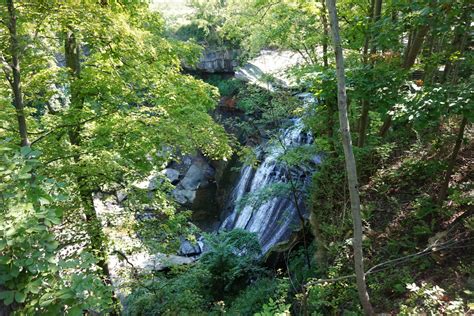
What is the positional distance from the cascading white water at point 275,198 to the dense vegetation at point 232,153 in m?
0.52

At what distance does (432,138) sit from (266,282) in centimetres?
447

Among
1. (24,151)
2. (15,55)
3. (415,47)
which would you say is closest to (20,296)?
(24,151)

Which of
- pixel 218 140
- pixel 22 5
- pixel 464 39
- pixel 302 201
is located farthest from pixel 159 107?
pixel 302 201

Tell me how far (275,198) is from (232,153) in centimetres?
512

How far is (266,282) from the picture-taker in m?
7.51

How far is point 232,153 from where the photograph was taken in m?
Result: 5.83

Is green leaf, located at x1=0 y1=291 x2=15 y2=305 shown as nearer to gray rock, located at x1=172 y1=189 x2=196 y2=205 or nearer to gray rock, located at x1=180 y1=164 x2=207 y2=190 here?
gray rock, located at x1=172 y1=189 x2=196 y2=205

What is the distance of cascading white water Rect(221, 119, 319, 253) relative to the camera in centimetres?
785

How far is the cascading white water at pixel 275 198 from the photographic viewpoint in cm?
785

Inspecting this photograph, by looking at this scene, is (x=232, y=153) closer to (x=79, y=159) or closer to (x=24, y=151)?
(x=79, y=159)

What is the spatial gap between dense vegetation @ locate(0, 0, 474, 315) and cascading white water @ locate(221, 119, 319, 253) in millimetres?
521

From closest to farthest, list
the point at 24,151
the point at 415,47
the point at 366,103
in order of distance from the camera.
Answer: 1. the point at 24,151
2. the point at 415,47
3. the point at 366,103

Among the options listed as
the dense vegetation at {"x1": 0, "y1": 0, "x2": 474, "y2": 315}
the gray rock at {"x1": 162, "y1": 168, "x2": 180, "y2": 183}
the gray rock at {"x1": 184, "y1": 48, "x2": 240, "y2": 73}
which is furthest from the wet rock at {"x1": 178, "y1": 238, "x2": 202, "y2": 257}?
the gray rock at {"x1": 184, "y1": 48, "x2": 240, "y2": 73}

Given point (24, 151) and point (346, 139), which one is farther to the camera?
point (346, 139)
